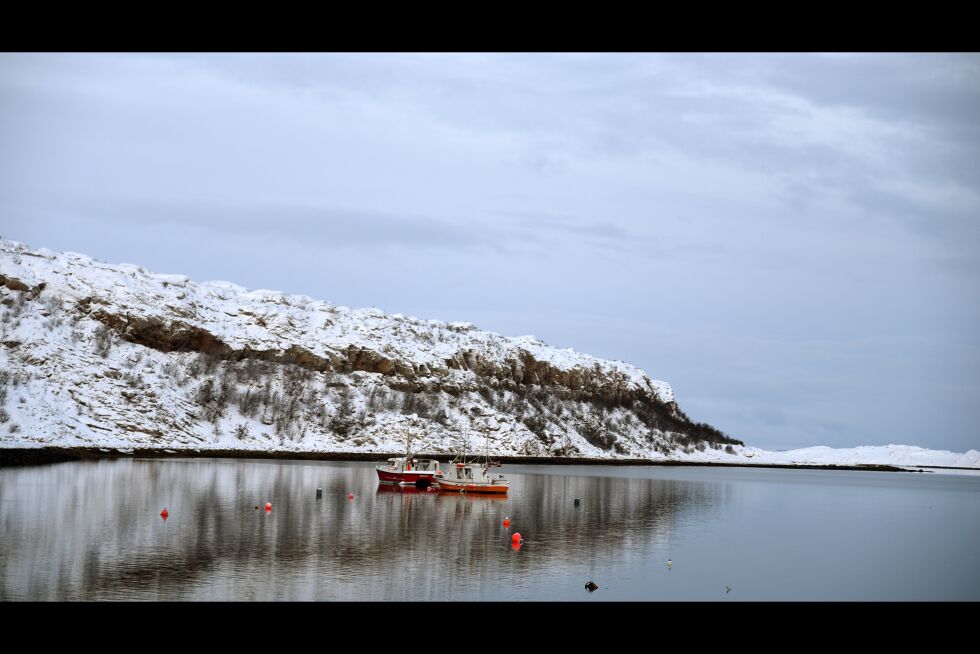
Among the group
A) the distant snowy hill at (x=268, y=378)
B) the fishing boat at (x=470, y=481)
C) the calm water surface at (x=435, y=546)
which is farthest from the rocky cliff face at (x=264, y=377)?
the calm water surface at (x=435, y=546)

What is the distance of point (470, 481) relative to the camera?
54.4 metres

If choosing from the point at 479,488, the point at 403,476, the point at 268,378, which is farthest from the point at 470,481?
the point at 268,378

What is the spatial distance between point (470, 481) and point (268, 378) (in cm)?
6896

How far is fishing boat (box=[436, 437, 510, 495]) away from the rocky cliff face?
36481 mm

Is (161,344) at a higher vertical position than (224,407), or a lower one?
higher

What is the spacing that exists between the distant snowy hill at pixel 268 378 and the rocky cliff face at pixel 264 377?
24cm

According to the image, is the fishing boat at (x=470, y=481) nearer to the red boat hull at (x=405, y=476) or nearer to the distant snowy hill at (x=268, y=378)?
the red boat hull at (x=405, y=476)

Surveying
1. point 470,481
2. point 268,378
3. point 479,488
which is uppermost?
point 268,378

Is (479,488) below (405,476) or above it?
below

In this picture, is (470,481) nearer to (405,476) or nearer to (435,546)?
(405,476)
